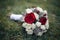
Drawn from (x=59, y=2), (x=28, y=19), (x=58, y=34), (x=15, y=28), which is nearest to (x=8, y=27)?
(x=15, y=28)

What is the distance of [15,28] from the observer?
4.42ft

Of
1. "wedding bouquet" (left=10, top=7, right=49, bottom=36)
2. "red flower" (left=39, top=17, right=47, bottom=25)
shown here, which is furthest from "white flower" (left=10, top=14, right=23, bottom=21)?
"red flower" (left=39, top=17, right=47, bottom=25)

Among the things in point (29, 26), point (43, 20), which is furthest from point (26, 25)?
point (43, 20)

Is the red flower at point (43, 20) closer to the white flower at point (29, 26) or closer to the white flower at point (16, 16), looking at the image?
the white flower at point (29, 26)

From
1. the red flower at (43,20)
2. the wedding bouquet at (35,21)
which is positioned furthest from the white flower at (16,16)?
the red flower at (43,20)

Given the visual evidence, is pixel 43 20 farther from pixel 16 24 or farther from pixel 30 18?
pixel 16 24

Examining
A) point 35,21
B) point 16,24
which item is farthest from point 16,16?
point 35,21

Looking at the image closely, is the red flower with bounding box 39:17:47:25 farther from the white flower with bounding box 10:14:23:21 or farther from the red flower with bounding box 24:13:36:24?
the white flower with bounding box 10:14:23:21

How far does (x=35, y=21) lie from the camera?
1.35 meters

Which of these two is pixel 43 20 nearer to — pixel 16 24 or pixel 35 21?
pixel 35 21

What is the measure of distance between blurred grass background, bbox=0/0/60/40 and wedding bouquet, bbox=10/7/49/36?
40mm

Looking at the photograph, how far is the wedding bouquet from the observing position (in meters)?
1.32

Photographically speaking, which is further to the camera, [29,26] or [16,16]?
[16,16]

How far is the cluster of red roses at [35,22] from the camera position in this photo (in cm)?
132
